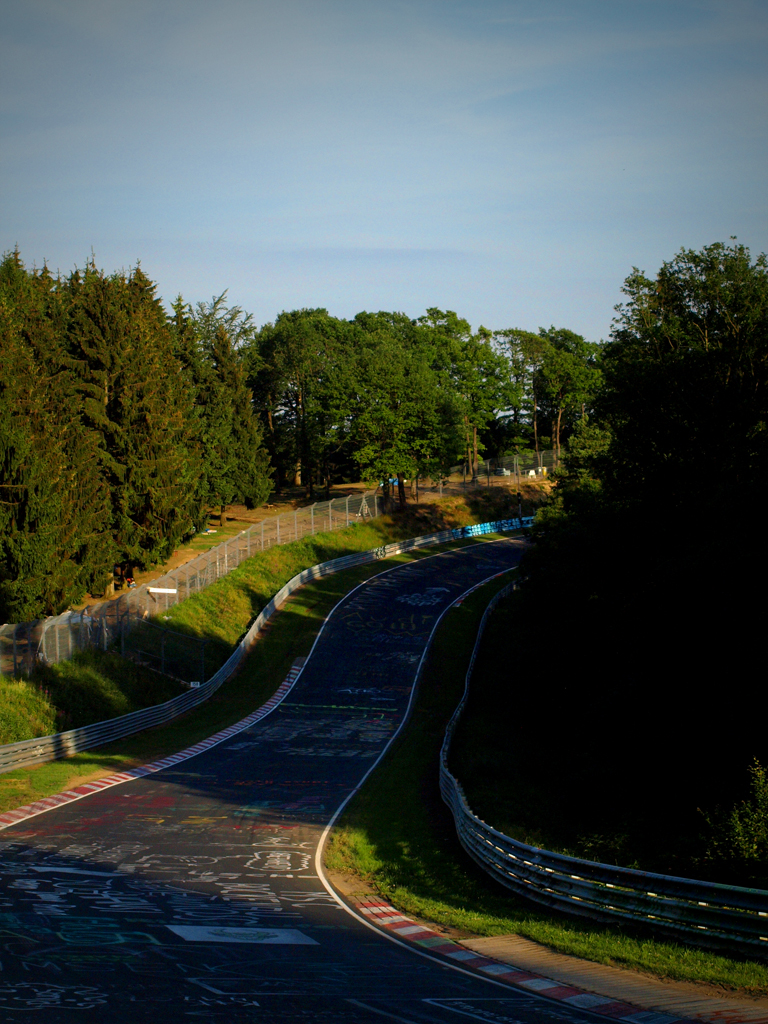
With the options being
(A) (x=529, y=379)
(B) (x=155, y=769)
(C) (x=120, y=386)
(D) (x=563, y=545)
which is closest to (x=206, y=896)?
(B) (x=155, y=769)

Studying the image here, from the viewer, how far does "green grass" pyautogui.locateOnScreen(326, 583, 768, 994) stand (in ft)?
40.6

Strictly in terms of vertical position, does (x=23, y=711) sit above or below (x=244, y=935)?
below

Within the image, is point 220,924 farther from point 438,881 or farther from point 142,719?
point 142,719

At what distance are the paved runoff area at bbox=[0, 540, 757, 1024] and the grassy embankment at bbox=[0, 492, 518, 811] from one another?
2.24 metres

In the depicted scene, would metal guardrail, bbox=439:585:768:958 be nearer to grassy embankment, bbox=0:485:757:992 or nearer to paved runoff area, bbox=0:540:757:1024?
grassy embankment, bbox=0:485:757:992

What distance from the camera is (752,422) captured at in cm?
3030

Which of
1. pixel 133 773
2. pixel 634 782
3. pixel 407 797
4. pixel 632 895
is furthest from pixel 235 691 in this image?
pixel 632 895

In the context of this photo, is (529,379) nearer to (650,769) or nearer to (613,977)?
(650,769)

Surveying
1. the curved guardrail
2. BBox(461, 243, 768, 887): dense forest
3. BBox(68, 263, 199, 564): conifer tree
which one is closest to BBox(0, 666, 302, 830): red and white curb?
the curved guardrail

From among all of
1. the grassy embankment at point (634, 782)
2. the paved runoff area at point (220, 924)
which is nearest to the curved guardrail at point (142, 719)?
the paved runoff area at point (220, 924)

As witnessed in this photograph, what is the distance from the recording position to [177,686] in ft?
142

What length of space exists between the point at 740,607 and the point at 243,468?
66.9m

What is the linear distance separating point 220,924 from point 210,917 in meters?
0.52

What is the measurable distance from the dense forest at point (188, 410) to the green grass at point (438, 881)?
72.7ft
